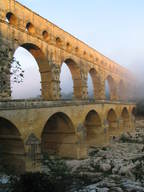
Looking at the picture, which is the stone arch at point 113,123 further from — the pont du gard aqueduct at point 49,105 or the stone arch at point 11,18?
the stone arch at point 11,18

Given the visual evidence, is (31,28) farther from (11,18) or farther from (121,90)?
(121,90)

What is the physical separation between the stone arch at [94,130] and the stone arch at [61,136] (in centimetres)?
635

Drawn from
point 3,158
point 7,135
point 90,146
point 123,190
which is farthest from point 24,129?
point 90,146

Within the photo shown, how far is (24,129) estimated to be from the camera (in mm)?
14836

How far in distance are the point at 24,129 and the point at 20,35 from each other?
8.68 metres

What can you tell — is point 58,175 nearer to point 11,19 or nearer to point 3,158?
point 3,158

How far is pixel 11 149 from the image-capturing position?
15156 mm

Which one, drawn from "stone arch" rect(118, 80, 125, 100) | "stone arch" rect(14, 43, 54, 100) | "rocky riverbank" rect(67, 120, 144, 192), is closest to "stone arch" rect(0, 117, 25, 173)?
"rocky riverbank" rect(67, 120, 144, 192)

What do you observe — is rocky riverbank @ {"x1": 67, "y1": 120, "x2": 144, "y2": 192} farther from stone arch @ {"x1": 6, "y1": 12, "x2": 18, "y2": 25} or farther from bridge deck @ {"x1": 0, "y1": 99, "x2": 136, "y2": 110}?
stone arch @ {"x1": 6, "y1": 12, "x2": 18, "y2": 25}

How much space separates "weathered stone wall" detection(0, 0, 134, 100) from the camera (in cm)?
1889

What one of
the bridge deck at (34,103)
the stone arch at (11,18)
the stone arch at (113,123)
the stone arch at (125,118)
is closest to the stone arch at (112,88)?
the stone arch at (125,118)

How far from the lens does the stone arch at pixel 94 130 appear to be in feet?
88.8

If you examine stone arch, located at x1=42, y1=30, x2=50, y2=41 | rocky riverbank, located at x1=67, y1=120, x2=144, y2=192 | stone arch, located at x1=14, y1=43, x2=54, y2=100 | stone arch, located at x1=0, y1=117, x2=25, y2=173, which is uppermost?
stone arch, located at x1=42, y1=30, x2=50, y2=41

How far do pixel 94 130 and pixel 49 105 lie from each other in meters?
11.3
